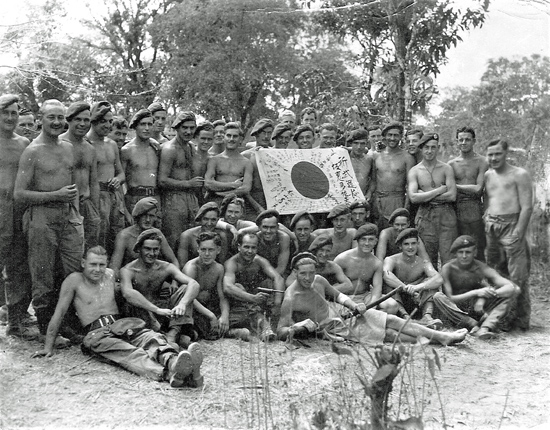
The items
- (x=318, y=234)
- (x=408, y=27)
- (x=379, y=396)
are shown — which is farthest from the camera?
(x=408, y=27)

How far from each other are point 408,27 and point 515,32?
562 cm

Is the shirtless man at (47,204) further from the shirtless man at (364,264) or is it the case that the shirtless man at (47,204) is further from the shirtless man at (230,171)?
the shirtless man at (364,264)

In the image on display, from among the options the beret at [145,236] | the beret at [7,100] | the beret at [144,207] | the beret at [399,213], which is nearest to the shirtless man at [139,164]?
the beret at [144,207]

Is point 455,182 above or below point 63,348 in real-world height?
above

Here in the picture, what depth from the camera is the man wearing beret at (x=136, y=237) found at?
267 inches

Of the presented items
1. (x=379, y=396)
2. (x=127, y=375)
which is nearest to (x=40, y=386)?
(x=127, y=375)

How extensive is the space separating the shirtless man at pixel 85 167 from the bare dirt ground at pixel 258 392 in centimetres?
127

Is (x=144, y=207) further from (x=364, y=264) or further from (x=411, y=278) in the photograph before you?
(x=411, y=278)

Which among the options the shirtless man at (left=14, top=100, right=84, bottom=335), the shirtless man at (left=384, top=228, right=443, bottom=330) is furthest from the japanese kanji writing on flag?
the shirtless man at (left=14, top=100, right=84, bottom=335)

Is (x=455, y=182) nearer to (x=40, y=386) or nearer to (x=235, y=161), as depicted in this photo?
(x=235, y=161)

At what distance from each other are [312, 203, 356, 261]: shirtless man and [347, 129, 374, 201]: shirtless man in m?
0.92

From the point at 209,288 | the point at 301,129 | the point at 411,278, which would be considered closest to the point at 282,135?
the point at 301,129

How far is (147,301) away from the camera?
6.28 metres

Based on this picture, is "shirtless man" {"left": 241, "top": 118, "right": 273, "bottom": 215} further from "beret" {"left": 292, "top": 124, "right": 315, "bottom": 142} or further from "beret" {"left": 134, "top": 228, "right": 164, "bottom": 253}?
"beret" {"left": 134, "top": 228, "right": 164, "bottom": 253}
